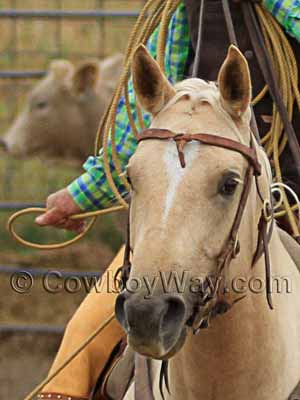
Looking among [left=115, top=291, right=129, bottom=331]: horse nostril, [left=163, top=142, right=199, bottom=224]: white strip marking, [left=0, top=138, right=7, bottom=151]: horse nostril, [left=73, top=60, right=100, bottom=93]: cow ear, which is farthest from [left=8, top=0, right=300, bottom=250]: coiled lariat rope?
[left=0, top=138, right=7, bottom=151]: horse nostril

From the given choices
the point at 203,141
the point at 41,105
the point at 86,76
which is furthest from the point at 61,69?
the point at 203,141

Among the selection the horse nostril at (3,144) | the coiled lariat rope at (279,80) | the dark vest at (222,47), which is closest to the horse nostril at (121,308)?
the coiled lariat rope at (279,80)

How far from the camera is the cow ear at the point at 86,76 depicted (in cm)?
816

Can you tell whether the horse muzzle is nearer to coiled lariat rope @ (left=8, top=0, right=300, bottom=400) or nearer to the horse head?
the horse head

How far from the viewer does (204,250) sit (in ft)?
6.95

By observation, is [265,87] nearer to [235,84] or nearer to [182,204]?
[235,84]

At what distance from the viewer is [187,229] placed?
2.09 m

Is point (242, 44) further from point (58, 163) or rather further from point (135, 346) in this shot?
point (58, 163)

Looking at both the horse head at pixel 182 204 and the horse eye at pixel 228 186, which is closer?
the horse head at pixel 182 204

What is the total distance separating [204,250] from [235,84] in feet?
1.26

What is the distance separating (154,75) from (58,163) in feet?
20.9

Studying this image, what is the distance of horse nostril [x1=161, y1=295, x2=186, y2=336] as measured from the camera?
2.03 m

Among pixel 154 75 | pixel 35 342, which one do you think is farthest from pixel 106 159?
pixel 35 342

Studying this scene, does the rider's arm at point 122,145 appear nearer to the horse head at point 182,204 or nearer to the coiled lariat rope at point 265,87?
the coiled lariat rope at point 265,87
